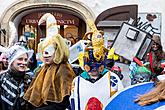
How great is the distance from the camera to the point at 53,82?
142 inches

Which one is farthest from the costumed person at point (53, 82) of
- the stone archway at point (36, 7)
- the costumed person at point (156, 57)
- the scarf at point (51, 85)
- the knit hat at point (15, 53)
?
the stone archway at point (36, 7)

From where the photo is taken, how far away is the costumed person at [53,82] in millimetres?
3604

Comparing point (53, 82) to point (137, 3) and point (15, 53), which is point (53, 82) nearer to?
point (15, 53)

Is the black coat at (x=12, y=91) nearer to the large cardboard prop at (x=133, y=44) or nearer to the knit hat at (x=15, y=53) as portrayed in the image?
the knit hat at (x=15, y=53)

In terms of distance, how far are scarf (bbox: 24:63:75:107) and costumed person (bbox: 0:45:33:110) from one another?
9 centimetres

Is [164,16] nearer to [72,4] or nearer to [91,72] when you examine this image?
[72,4]

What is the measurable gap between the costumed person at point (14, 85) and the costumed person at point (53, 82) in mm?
89

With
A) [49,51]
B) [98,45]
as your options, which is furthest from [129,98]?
[49,51]

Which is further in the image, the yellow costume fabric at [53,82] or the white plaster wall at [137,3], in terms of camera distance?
the white plaster wall at [137,3]

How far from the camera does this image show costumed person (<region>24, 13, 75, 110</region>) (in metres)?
3.60

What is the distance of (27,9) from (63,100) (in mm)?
10144

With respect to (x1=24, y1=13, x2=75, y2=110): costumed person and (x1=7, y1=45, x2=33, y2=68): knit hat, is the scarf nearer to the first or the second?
(x1=24, y1=13, x2=75, y2=110): costumed person

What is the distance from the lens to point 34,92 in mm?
3656

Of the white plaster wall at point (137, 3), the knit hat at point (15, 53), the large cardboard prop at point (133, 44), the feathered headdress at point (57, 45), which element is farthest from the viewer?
the white plaster wall at point (137, 3)
